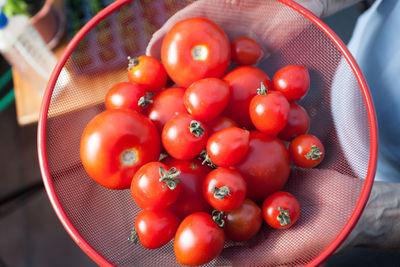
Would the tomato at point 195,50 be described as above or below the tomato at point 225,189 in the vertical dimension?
above

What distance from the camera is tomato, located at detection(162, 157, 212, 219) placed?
754 mm

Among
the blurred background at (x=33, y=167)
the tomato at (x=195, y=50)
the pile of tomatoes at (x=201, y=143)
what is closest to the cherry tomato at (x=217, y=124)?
the pile of tomatoes at (x=201, y=143)

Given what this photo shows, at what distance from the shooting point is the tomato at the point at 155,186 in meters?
0.65

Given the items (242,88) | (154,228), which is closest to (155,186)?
(154,228)

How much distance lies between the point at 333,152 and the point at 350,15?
70 cm

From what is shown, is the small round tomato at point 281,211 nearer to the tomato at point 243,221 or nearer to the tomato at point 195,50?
the tomato at point 243,221

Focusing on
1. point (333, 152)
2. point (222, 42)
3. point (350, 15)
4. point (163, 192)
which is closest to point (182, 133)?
point (163, 192)

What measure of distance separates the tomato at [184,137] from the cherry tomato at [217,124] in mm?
53

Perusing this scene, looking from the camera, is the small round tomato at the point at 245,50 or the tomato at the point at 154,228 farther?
the small round tomato at the point at 245,50

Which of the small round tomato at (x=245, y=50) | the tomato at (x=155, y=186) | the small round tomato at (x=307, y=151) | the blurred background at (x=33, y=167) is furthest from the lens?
the blurred background at (x=33, y=167)

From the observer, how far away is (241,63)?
35.1 inches

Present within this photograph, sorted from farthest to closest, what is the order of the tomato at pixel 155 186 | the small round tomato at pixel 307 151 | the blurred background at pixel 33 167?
the blurred background at pixel 33 167 < the small round tomato at pixel 307 151 < the tomato at pixel 155 186

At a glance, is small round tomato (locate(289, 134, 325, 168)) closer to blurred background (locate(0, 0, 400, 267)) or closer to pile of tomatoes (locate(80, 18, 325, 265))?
pile of tomatoes (locate(80, 18, 325, 265))

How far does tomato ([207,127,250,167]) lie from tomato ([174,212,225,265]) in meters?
0.12
